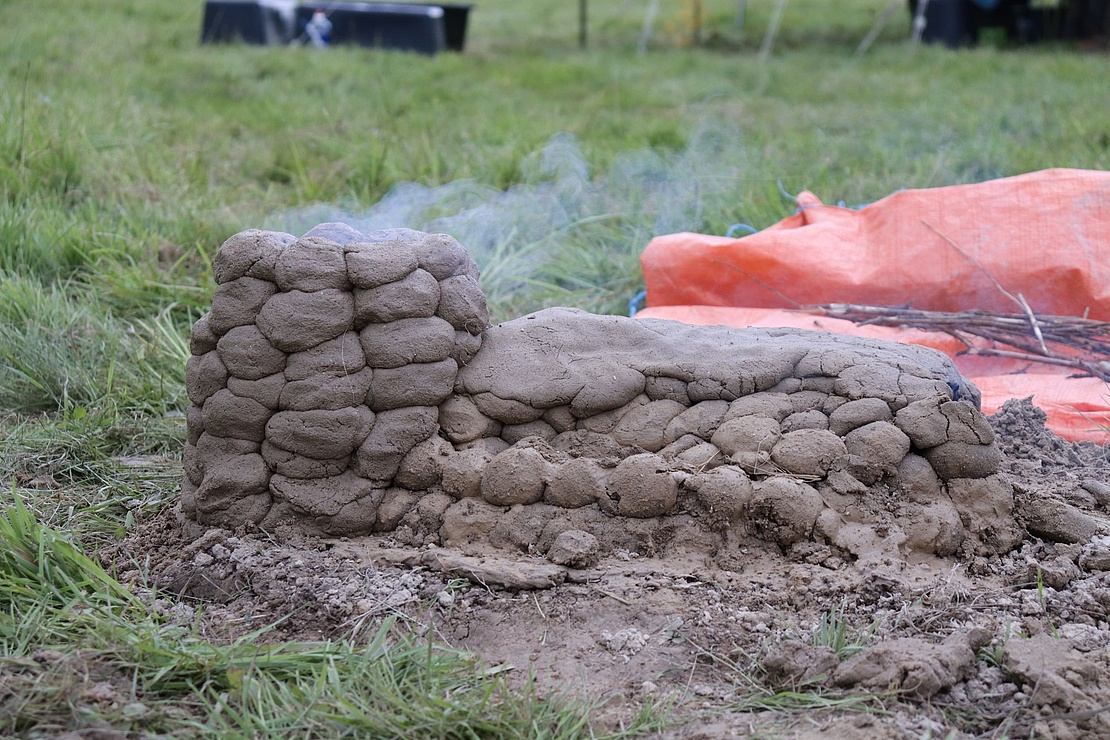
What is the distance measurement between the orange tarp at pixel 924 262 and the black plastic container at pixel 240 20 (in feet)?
20.7

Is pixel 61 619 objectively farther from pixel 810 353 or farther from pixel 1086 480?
pixel 1086 480

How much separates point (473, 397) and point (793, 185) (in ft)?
10.1

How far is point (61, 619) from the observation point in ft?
6.28

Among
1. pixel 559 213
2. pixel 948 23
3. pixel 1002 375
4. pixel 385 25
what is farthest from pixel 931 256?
pixel 948 23

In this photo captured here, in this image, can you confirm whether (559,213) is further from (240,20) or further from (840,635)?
(240,20)

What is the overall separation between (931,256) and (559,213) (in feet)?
5.55

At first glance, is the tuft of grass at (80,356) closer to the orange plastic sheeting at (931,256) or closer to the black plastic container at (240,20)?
the orange plastic sheeting at (931,256)

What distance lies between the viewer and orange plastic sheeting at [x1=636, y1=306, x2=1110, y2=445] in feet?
9.59

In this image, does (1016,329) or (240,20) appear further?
(240,20)

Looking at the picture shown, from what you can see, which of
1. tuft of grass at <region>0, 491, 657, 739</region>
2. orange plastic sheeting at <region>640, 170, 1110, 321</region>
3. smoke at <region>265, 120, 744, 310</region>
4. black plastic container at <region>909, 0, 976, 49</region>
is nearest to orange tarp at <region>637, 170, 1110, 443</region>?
orange plastic sheeting at <region>640, 170, 1110, 321</region>

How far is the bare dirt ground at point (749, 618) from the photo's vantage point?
5.64 ft

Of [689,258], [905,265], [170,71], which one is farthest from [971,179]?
[170,71]

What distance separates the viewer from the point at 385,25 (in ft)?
30.5

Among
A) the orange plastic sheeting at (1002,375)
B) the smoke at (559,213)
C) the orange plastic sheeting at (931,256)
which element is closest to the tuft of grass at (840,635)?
the orange plastic sheeting at (1002,375)
